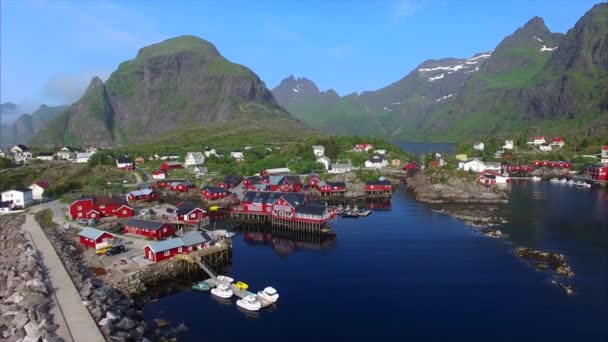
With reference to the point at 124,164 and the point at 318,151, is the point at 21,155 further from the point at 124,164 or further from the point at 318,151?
the point at 318,151

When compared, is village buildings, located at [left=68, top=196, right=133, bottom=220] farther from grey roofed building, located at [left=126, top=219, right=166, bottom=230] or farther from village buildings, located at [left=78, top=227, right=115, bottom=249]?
village buildings, located at [left=78, top=227, right=115, bottom=249]

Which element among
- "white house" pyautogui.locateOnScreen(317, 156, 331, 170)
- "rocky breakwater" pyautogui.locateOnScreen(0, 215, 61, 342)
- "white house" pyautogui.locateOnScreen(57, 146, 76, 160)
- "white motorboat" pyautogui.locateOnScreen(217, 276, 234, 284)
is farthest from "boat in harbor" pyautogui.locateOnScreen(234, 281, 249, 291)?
"white house" pyautogui.locateOnScreen(57, 146, 76, 160)

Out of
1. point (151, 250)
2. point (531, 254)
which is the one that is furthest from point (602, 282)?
point (151, 250)

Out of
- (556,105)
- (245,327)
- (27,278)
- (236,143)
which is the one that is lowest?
(245,327)

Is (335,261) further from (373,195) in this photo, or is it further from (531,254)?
(373,195)

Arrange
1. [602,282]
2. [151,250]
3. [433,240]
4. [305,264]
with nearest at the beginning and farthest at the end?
[602,282]
[151,250]
[305,264]
[433,240]

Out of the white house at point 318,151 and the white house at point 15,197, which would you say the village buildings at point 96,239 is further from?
the white house at point 318,151

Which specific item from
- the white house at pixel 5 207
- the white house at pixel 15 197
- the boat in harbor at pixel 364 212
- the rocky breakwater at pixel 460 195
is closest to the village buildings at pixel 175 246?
the boat in harbor at pixel 364 212
